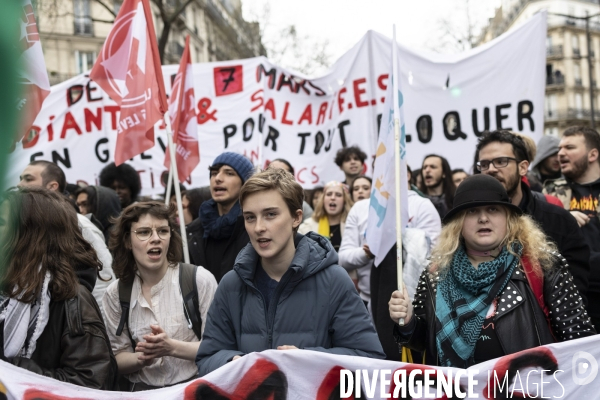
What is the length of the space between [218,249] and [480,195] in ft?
5.76

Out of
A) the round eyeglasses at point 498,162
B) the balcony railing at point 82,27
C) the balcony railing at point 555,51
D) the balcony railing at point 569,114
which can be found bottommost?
the round eyeglasses at point 498,162

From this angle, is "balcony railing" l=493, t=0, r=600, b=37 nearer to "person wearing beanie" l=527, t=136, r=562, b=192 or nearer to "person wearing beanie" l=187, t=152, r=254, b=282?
"person wearing beanie" l=527, t=136, r=562, b=192

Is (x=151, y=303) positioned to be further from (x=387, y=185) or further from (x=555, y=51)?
(x=555, y=51)

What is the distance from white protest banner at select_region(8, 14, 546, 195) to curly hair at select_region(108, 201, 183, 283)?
3555mm

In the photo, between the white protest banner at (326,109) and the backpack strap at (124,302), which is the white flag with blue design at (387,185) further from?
the white protest banner at (326,109)

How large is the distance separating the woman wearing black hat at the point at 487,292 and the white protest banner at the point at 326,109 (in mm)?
3779

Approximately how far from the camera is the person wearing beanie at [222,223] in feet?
12.7

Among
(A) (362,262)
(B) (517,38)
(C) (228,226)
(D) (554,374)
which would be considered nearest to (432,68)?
(B) (517,38)

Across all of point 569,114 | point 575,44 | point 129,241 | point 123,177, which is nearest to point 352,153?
point 123,177

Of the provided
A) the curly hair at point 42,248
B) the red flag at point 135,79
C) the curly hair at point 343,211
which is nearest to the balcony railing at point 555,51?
the curly hair at point 343,211

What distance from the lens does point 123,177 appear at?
18.8ft

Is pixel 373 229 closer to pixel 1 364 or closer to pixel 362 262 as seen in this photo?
pixel 362 262

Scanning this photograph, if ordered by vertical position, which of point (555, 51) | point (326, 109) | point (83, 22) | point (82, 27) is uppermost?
point (555, 51)

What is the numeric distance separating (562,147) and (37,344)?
3.46 meters
